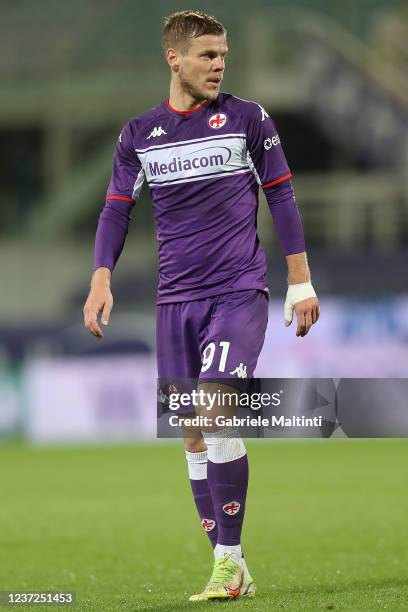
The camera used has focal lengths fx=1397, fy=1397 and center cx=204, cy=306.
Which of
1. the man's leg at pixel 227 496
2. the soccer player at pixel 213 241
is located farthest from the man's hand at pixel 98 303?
the man's leg at pixel 227 496

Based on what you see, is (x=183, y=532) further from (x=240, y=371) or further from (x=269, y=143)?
(x=269, y=143)

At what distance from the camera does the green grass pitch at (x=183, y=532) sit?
20.3 ft

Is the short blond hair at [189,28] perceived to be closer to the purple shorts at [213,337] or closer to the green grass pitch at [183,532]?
the purple shorts at [213,337]

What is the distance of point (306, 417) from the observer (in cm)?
538

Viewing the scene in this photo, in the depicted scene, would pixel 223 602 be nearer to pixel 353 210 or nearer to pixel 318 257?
pixel 318 257

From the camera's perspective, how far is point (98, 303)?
580 cm

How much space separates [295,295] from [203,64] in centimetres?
102

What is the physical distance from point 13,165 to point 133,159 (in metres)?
26.7

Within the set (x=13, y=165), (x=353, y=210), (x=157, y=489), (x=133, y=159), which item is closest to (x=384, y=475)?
(x=157, y=489)

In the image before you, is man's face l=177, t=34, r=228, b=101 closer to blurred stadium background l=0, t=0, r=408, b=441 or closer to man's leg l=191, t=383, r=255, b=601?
man's leg l=191, t=383, r=255, b=601

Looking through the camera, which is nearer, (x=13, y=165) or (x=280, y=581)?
(x=280, y=581)

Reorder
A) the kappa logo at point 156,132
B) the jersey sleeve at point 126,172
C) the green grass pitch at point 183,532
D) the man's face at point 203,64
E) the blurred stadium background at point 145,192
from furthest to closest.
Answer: the blurred stadium background at point 145,192 → the green grass pitch at point 183,532 → the jersey sleeve at point 126,172 → the kappa logo at point 156,132 → the man's face at point 203,64

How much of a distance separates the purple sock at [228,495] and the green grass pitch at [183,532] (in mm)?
308

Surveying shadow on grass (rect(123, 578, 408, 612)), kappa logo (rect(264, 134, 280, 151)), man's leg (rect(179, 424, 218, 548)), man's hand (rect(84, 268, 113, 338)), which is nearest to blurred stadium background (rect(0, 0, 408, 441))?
shadow on grass (rect(123, 578, 408, 612))
